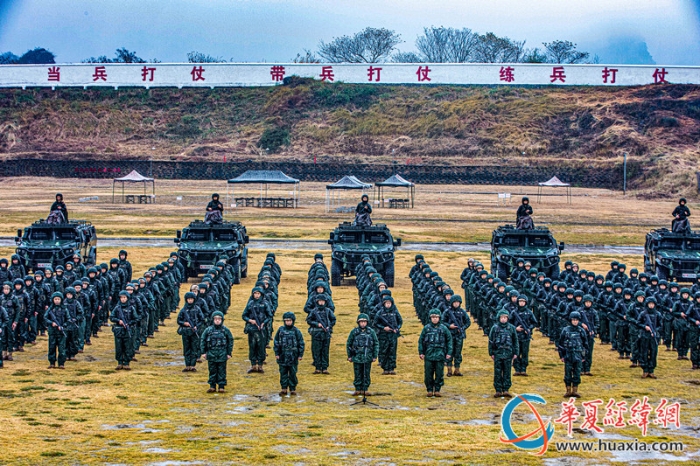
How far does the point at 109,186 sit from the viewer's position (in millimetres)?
68250

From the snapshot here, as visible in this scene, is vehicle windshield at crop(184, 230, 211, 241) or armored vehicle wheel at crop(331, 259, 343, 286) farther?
vehicle windshield at crop(184, 230, 211, 241)

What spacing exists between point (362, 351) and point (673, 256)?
51.3 feet

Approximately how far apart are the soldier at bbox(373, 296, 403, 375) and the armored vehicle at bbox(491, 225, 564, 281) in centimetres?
1075

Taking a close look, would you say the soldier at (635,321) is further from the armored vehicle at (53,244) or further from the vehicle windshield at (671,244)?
the armored vehicle at (53,244)

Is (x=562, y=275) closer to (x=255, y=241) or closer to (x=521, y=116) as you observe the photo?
(x=255, y=241)

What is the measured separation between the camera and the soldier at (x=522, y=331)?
636 inches

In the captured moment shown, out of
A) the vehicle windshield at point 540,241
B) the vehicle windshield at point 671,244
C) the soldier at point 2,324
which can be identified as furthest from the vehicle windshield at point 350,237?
the soldier at point 2,324

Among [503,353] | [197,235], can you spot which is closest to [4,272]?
[197,235]

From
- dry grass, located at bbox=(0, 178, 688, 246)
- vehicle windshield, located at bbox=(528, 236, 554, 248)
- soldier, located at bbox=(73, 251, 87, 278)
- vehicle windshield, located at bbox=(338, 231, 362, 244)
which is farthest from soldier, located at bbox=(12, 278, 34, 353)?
dry grass, located at bbox=(0, 178, 688, 246)

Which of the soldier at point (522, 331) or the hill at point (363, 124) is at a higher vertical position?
the hill at point (363, 124)

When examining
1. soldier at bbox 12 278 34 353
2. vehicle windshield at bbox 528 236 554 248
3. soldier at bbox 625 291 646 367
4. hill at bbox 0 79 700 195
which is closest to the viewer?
soldier at bbox 625 291 646 367

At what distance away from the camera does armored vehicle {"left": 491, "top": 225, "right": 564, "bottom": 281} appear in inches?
1067

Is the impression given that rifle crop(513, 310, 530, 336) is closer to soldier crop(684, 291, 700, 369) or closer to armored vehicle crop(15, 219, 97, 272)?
soldier crop(684, 291, 700, 369)

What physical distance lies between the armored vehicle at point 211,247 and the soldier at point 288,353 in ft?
38.9
